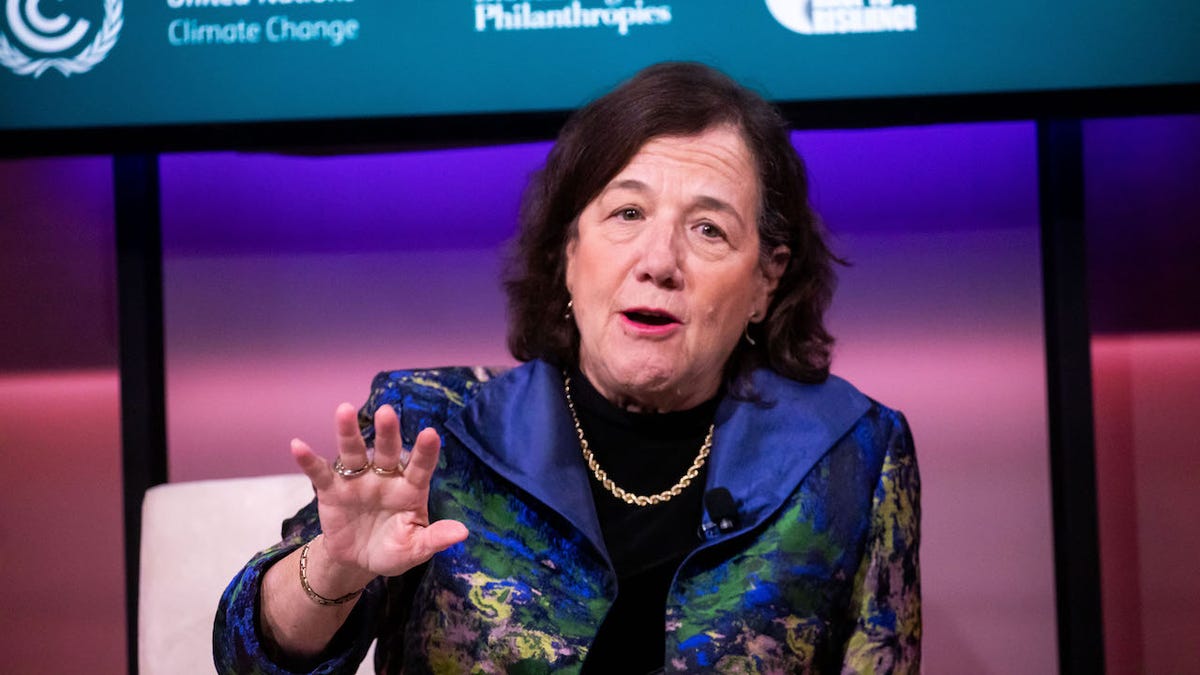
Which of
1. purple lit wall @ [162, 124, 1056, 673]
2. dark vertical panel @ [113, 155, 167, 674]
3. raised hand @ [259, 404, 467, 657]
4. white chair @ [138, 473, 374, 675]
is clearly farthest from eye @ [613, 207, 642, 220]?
dark vertical panel @ [113, 155, 167, 674]

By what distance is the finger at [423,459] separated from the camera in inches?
48.2

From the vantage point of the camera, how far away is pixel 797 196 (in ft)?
6.07

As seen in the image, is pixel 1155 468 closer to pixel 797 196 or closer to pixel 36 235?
pixel 797 196

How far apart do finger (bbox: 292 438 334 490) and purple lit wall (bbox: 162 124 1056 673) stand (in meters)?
1.66

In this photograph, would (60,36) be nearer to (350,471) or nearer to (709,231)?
(709,231)

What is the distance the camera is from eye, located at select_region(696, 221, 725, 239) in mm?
1731

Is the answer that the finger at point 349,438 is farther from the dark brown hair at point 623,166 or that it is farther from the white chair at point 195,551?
the white chair at point 195,551

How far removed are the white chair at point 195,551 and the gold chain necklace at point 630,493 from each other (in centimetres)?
49

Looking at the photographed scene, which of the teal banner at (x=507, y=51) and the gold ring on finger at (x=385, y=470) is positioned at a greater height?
the teal banner at (x=507, y=51)

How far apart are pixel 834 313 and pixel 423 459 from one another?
177 cm

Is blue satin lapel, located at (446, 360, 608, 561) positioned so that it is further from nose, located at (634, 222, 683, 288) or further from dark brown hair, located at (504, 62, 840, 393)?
nose, located at (634, 222, 683, 288)

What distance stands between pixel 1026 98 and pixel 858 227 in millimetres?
549

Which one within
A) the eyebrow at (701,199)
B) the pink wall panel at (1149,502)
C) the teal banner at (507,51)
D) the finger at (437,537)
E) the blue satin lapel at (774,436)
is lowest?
the pink wall panel at (1149,502)

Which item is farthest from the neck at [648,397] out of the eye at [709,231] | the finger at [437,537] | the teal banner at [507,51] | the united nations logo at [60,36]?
the united nations logo at [60,36]
